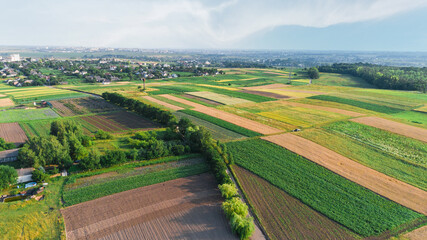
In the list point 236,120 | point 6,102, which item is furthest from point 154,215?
point 6,102

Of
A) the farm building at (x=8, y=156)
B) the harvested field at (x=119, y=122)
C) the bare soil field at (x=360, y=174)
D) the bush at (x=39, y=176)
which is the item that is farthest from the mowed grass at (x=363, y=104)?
the farm building at (x=8, y=156)

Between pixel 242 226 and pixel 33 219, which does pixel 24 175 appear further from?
pixel 242 226

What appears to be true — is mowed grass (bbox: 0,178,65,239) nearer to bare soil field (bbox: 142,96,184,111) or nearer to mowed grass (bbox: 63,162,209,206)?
mowed grass (bbox: 63,162,209,206)

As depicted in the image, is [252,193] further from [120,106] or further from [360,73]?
[360,73]

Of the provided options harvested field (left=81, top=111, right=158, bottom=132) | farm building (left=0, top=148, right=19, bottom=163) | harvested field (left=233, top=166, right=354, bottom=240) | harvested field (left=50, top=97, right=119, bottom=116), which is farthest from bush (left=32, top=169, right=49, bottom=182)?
harvested field (left=50, top=97, right=119, bottom=116)

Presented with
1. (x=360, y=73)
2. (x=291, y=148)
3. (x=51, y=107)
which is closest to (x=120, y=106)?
(x=51, y=107)

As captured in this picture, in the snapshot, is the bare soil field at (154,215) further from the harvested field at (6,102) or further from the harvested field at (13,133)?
the harvested field at (6,102)

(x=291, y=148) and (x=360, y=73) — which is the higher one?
(x=360, y=73)

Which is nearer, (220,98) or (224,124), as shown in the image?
(224,124)
